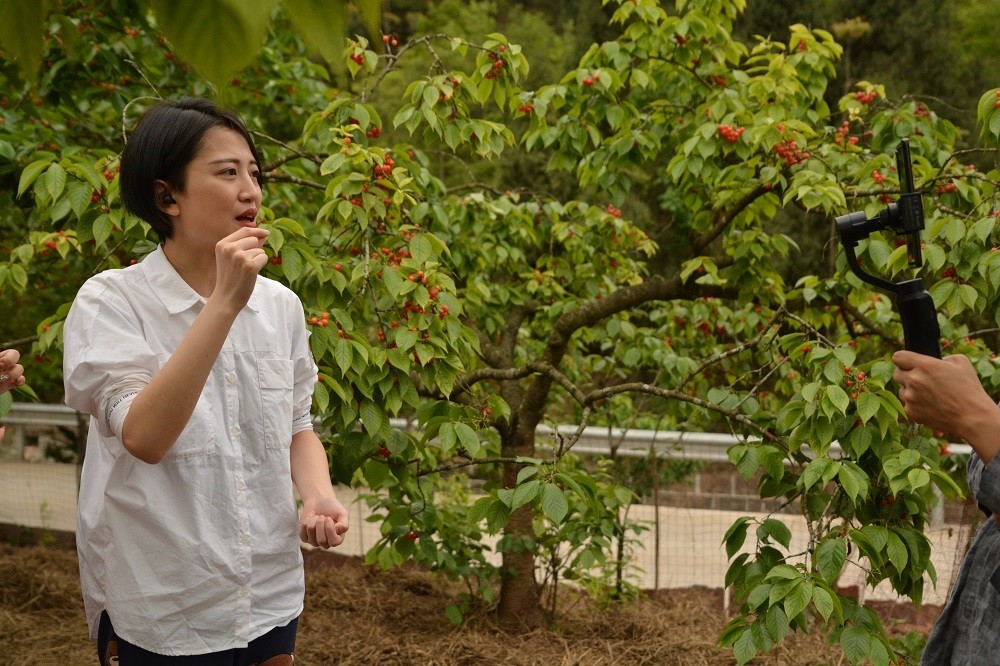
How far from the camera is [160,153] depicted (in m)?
1.57

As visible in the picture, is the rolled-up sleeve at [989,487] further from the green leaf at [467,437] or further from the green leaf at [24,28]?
the green leaf at [467,437]

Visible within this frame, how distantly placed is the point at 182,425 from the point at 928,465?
70.6 inches

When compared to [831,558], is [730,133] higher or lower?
higher

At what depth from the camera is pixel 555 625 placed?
3.59 m

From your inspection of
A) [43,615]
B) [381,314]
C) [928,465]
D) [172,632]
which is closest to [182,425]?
[172,632]

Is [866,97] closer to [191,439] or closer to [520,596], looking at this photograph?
[520,596]

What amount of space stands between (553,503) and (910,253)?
3.64ft

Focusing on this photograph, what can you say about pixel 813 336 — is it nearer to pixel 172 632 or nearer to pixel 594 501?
pixel 594 501

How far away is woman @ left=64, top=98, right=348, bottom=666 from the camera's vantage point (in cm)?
141

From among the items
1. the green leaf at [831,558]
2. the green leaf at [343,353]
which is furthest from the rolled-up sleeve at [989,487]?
the green leaf at [343,353]

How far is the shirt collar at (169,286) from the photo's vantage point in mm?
1517

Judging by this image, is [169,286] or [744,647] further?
[744,647]

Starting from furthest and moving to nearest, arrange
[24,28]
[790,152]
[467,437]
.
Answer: [790,152] < [467,437] < [24,28]

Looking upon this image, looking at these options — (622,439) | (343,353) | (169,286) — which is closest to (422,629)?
(622,439)
